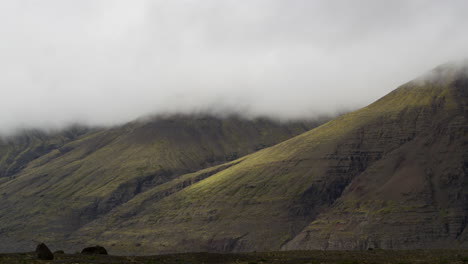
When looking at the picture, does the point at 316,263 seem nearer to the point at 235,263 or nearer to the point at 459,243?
the point at 235,263

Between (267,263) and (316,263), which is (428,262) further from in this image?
(267,263)

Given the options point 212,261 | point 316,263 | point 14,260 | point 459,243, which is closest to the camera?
point 14,260

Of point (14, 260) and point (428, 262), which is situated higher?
point (14, 260)

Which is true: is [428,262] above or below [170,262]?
below

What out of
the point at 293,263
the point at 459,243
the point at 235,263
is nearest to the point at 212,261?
the point at 235,263

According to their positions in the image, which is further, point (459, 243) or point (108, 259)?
point (459, 243)

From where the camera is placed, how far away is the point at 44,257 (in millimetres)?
81938

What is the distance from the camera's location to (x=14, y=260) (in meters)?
78.2

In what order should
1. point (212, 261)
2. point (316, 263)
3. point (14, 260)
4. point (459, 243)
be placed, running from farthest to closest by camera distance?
point (459, 243), point (212, 261), point (316, 263), point (14, 260)

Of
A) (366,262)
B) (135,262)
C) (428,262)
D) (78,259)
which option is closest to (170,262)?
(135,262)

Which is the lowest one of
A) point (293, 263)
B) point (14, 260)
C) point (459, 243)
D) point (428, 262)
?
point (459, 243)

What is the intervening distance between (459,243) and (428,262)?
12556 cm

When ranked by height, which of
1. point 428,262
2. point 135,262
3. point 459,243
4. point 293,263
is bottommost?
point 459,243

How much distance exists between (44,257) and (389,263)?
5401 centimetres
